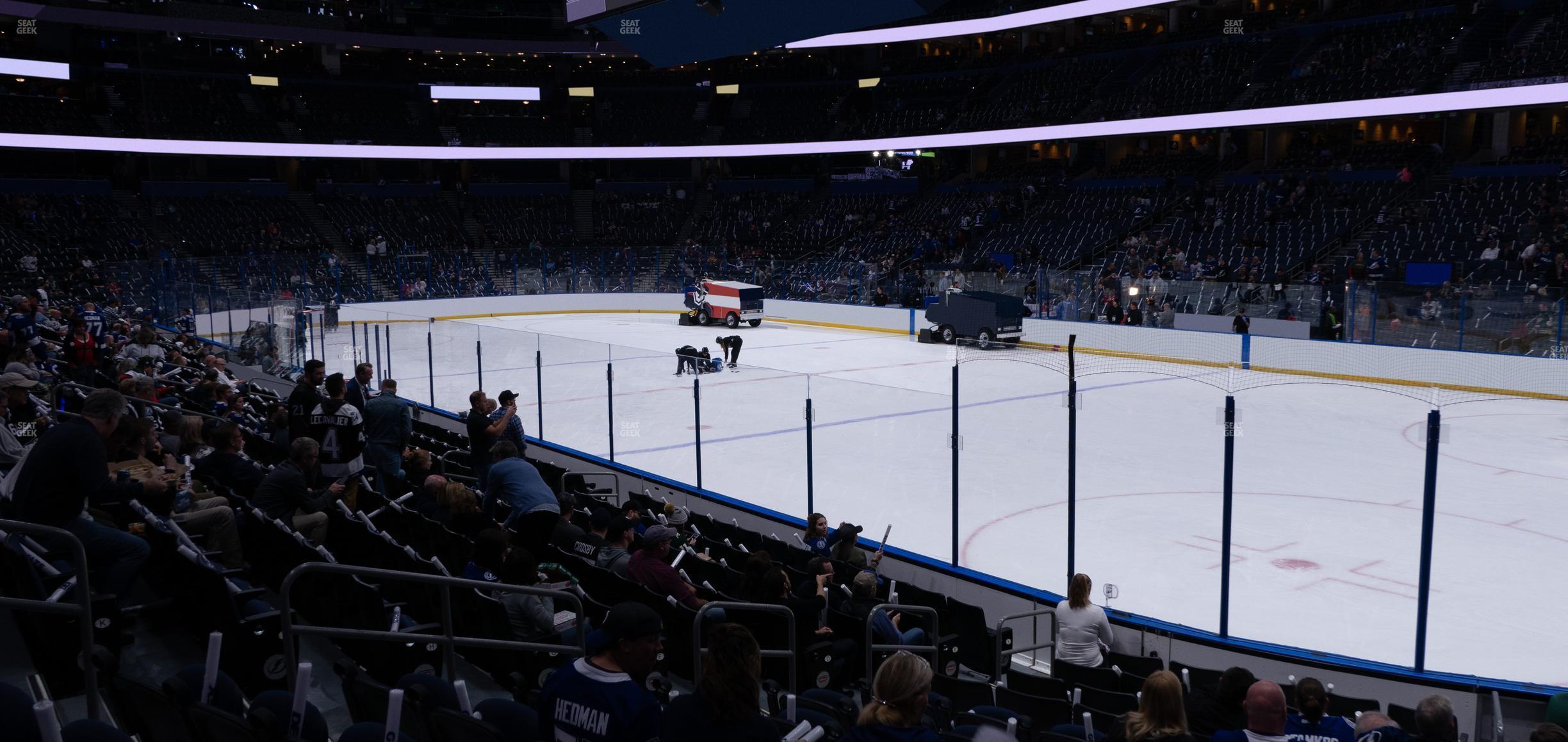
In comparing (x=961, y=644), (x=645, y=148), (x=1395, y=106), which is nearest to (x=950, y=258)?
(x=1395, y=106)

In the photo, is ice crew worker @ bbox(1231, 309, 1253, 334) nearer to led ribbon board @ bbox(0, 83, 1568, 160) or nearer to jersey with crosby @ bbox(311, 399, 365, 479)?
led ribbon board @ bbox(0, 83, 1568, 160)

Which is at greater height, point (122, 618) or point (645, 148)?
point (645, 148)

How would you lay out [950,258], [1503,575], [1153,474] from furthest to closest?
1. [950,258]
2. [1153,474]
3. [1503,575]

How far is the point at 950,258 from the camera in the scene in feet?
123

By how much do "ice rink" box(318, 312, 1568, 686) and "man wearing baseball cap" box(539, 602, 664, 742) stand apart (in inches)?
224

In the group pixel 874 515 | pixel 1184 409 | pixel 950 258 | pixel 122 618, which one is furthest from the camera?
pixel 950 258

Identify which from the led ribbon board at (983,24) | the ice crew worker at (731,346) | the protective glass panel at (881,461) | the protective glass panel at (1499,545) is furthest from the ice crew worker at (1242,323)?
the led ribbon board at (983,24)

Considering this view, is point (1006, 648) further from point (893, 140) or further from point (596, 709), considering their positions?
point (893, 140)

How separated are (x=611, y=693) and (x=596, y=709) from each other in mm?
65

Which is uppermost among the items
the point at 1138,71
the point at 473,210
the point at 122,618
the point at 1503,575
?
the point at 1138,71

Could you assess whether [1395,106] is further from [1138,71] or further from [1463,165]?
[1138,71]

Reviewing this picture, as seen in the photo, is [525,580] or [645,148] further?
[645,148]

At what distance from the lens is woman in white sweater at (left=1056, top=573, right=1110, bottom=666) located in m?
7.01

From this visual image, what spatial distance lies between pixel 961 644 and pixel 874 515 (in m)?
4.05
